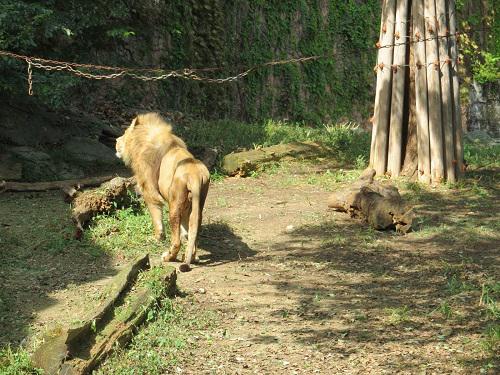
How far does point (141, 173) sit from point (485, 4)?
58.4 feet

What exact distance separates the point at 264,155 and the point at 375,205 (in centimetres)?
372

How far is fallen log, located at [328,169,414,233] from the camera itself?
963 cm

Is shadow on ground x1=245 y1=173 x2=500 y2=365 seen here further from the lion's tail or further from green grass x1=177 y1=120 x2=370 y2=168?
green grass x1=177 y1=120 x2=370 y2=168

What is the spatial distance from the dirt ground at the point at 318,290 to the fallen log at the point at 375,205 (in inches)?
6.7

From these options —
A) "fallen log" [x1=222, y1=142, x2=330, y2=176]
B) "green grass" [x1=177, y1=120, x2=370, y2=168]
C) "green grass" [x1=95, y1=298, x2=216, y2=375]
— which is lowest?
"green grass" [x1=95, y1=298, x2=216, y2=375]

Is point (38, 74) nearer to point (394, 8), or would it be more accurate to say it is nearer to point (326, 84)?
point (394, 8)

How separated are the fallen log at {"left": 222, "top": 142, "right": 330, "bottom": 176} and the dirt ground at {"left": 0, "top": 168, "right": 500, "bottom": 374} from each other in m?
1.59

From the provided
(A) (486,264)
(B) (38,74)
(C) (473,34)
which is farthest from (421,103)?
(C) (473,34)

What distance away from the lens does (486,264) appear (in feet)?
27.1

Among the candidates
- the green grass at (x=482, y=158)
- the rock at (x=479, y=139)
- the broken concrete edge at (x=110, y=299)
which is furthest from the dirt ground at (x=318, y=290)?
the rock at (x=479, y=139)

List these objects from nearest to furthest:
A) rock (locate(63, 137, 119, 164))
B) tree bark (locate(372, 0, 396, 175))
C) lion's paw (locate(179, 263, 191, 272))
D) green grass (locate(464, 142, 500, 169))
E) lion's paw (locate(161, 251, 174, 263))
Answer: lion's paw (locate(179, 263, 191, 272)) → lion's paw (locate(161, 251, 174, 263)) → tree bark (locate(372, 0, 396, 175)) → rock (locate(63, 137, 119, 164)) → green grass (locate(464, 142, 500, 169))

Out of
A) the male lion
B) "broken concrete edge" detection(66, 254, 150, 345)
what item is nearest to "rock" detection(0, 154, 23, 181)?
the male lion

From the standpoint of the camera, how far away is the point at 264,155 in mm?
13227

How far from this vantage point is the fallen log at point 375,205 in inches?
379
